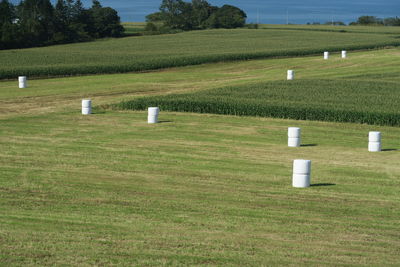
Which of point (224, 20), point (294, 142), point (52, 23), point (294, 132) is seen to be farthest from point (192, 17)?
point (294, 132)

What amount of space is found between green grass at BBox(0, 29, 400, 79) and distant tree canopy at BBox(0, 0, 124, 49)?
5.12 m

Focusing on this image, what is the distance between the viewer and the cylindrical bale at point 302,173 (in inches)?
858

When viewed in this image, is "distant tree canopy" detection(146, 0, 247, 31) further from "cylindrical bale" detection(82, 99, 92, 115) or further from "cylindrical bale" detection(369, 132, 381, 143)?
"cylindrical bale" detection(369, 132, 381, 143)

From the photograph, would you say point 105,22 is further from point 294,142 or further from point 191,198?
point 191,198

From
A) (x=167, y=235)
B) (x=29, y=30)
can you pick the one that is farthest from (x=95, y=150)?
(x=29, y=30)

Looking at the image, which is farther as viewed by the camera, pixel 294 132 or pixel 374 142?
pixel 294 132

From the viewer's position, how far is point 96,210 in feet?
60.7

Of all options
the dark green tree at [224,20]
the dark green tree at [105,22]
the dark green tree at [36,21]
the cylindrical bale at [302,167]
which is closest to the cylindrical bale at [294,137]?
the cylindrical bale at [302,167]

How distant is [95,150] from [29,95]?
826 inches

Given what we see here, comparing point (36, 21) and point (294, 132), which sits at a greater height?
point (36, 21)

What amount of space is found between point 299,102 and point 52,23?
75169 mm

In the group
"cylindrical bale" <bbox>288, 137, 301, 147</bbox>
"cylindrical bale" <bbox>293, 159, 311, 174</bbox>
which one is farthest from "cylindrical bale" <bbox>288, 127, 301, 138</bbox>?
"cylindrical bale" <bbox>293, 159, 311, 174</bbox>

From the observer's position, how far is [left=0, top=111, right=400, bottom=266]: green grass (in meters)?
15.2

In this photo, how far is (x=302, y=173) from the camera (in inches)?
861
